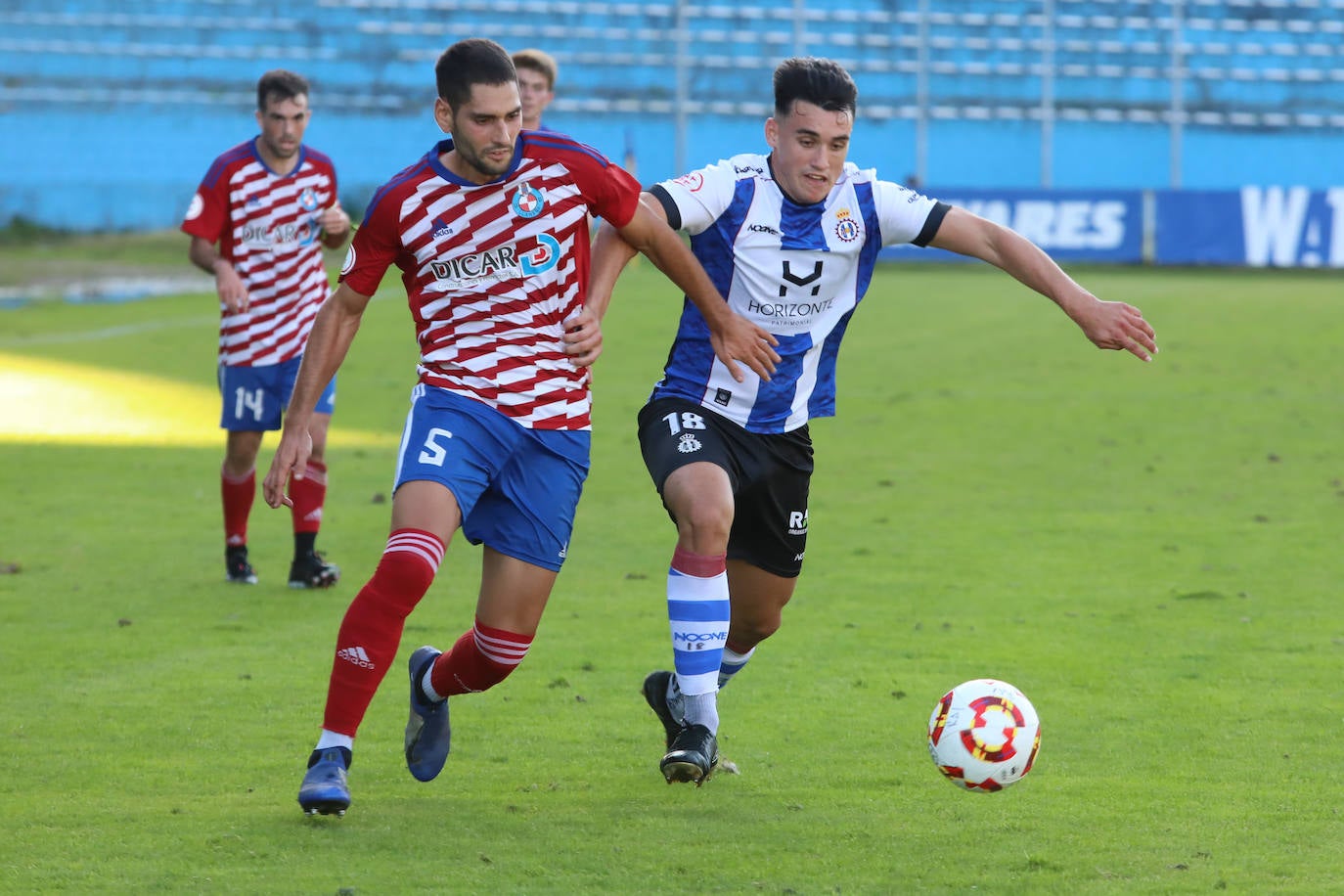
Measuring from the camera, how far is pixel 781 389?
17.5 feet

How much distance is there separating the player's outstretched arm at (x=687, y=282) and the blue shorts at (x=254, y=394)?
11.2 feet

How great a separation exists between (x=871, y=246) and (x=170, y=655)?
10.5 feet

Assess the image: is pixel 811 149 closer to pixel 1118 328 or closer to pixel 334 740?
pixel 1118 328

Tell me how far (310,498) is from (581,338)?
3.64 metres

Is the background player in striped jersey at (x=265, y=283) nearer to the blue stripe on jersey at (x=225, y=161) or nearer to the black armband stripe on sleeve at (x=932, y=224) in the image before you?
the blue stripe on jersey at (x=225, y=161)

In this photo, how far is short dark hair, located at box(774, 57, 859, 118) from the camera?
517 centimetres

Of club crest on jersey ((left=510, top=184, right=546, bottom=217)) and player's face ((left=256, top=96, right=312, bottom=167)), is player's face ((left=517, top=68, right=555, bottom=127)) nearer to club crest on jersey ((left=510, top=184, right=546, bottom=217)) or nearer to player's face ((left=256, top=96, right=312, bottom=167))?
player's face ((left=256, top=96, right=312, bottom=167))

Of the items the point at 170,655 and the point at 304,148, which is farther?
the point at 304,148

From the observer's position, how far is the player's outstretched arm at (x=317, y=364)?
15.7ft

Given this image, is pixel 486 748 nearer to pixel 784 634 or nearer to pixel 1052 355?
pixel 784 634

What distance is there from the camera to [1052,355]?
18.5 metres

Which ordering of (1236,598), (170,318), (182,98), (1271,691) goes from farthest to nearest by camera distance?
(182,98)
(170,318)
(1236,598)
(1271,691)

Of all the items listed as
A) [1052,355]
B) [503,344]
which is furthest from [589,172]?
[1052,355]

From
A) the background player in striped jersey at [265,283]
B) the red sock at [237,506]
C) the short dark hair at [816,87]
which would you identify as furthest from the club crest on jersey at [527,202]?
the red sock at [237,506]
